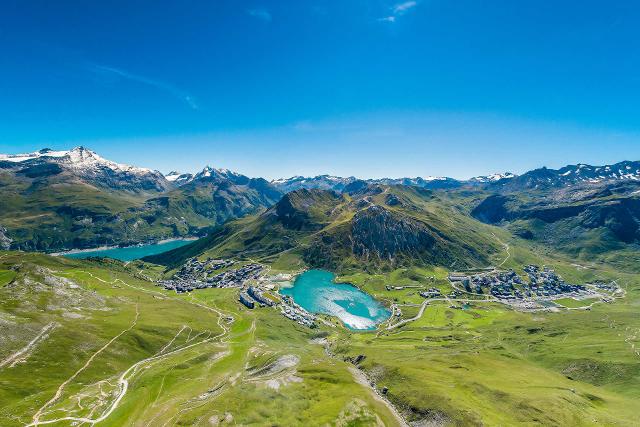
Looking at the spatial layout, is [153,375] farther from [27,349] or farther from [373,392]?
[373,392]

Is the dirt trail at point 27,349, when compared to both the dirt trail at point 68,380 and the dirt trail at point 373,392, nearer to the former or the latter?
the dirt trail at point 68,380

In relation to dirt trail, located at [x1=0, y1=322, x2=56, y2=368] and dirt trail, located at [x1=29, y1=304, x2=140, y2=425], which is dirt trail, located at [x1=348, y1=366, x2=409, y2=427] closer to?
dirt trail, located at [x1=29, y1=304, x2=140, y2=425]

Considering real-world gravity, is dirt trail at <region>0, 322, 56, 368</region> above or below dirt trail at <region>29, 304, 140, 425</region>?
above

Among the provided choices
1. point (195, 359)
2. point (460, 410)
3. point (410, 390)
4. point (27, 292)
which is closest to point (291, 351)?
point (195, 359)

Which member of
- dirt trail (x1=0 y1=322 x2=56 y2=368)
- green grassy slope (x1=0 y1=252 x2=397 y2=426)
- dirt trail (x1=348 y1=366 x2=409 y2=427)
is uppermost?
dirt trail (x1=0 y1=322 x2=56 y2=368)

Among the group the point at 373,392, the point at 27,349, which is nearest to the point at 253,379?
the point at 373,392

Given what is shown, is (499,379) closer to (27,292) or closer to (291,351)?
(291,351)

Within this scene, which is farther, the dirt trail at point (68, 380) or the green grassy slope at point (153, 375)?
the green grassy slope at point (153, 375)

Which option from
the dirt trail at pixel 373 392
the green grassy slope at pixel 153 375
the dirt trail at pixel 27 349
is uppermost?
the dirt trail at pixel 27 349

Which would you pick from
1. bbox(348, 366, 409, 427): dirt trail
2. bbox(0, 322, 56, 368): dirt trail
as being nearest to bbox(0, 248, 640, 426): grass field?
bbox(0, 322, 56, 368): dirt trail

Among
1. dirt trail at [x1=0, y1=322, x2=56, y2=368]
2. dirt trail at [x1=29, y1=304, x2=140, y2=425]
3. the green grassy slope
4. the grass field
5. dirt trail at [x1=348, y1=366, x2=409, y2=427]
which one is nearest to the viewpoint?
dirt trail at [x1=29, y1=304, x2=140, y2=425]

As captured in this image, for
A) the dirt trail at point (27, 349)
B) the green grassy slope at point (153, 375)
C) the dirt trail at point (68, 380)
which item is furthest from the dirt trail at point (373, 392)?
the dirt trail at point (27, 349)

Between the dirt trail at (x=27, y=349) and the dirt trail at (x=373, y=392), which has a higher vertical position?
the dirt trail at (x=27, y=349)
